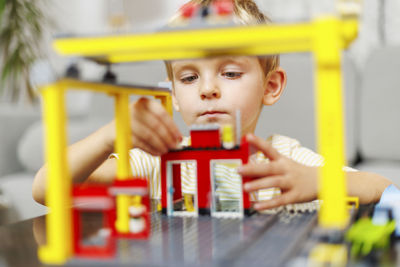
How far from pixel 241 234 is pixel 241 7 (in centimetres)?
59

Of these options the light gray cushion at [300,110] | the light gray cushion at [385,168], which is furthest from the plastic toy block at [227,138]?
the light gray cushion at [300,110]

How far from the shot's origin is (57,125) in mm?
445

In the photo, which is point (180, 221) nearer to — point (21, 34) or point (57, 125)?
point (57, 125)

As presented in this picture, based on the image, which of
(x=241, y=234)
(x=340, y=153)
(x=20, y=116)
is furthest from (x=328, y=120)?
(x=20, y=116)

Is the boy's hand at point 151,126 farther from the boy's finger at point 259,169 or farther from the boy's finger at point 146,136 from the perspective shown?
the boy's finger at point 259,169

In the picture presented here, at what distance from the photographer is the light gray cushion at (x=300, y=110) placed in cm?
162

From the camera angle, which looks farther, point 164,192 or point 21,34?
point 21,34

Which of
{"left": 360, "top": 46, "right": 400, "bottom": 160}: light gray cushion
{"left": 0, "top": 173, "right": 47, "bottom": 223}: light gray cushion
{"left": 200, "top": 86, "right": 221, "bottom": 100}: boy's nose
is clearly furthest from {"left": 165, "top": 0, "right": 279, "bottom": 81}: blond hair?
{"left": 0, "top": 173, "right": 47, "bottom": 223}: light gray cushion

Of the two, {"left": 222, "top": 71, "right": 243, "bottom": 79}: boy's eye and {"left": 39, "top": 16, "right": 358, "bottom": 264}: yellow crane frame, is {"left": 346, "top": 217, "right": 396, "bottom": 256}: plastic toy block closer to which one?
{"left": 39, "top": 16, "right": 358, "bottom": 264}: yellow crane frame

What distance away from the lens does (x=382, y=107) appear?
1.59 meters

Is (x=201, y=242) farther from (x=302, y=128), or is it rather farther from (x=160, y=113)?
(x=302, y=128)

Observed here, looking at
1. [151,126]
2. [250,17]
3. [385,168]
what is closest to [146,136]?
[151,126]

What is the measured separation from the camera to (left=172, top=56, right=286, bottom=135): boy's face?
86 cm

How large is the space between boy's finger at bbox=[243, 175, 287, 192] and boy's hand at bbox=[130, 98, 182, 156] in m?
0.12
